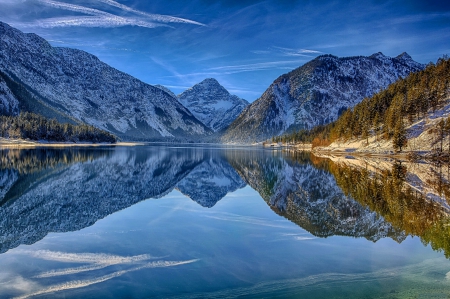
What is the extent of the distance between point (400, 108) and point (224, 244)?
323ft

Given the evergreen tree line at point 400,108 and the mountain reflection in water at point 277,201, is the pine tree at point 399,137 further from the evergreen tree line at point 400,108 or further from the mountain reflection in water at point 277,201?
the mountain reflection in water at point 277,201

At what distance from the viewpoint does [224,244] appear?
1673cm

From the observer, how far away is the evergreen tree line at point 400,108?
309 feet

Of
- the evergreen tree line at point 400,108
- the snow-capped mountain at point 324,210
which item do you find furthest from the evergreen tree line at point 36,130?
the snow-capped mountain at point 324,210

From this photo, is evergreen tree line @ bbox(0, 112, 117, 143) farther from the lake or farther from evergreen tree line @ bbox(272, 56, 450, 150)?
the lake

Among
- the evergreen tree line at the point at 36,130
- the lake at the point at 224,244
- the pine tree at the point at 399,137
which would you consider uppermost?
the evergreen tree line at the point at 36,130

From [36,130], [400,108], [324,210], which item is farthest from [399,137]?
[36,130]

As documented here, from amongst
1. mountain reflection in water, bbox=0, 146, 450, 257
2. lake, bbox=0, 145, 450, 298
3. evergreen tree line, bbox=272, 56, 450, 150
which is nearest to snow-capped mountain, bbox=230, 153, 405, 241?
mountain reflection in water, bbox=0, 146, 450, 257

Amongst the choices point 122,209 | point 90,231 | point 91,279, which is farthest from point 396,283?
point 122,209

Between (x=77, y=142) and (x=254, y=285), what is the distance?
7458 inches

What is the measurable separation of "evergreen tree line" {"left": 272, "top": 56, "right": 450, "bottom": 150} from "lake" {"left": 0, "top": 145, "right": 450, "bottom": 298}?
6909cm

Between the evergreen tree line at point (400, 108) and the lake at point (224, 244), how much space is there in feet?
227

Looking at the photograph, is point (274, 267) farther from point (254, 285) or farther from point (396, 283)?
point (396, 283)

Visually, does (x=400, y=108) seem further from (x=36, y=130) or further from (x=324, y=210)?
(x=36, y=130)
